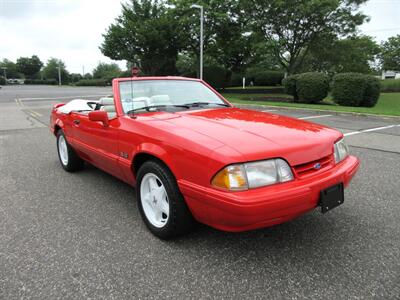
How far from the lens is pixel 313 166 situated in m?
2.41

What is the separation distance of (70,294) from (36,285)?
28 centimetres

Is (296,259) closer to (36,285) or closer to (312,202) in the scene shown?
(312,202)

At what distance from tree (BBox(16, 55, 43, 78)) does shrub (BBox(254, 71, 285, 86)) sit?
9525 centimetres

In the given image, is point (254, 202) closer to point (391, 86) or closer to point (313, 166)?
point (313, 166)

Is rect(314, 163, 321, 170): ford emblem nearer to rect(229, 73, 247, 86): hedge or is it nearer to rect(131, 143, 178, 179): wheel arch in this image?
rect(131, 143, 178, 179): wheel arch

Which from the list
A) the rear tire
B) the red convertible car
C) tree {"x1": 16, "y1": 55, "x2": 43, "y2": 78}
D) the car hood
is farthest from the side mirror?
tree {"x1": 16, "y1": 55, "x2": 43, "y2": 78}

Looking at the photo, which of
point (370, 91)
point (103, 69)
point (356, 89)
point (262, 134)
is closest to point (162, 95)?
point (262, 134)

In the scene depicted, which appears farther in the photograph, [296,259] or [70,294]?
[296,259]

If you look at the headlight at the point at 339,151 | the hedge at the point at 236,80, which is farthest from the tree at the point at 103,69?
the headlight at the point at 339,151

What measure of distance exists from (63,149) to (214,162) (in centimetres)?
352

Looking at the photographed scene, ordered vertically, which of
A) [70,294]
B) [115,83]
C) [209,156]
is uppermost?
[115,83]

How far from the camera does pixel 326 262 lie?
2385 mm

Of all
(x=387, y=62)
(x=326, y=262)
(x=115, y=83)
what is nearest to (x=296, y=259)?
(x=326, y=262)

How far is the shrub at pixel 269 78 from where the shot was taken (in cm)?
3530
